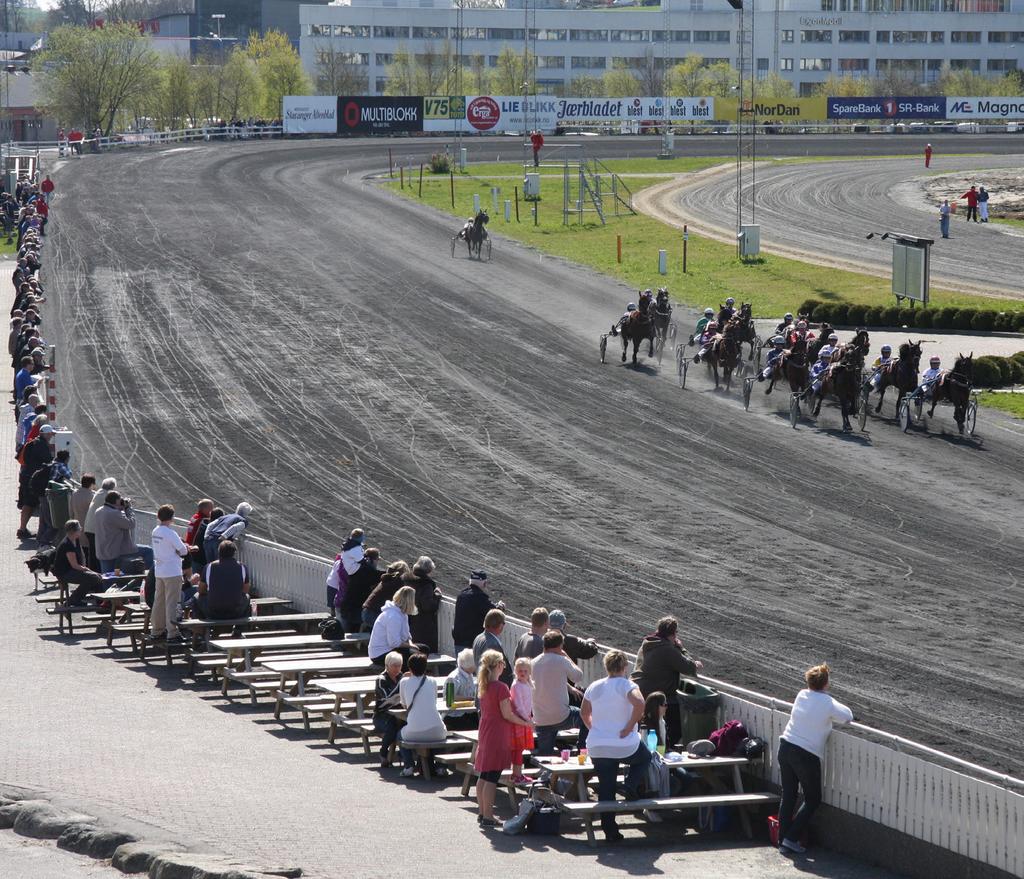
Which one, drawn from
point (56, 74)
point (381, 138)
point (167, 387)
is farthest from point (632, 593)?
point (56, 74)

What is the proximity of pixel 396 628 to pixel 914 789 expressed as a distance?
5.50 m

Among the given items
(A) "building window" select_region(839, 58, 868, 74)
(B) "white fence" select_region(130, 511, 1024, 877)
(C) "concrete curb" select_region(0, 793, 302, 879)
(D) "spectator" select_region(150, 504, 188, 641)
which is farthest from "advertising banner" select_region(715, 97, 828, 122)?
(C) "concrete curb" select_region(0, 793, 302, 879)

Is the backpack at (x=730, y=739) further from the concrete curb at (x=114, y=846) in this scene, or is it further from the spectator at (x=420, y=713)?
the concrete curb at (x=114, y=846)

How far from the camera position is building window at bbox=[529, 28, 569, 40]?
137500mm

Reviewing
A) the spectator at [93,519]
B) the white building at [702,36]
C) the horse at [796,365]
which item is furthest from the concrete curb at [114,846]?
the white building at [702,36]

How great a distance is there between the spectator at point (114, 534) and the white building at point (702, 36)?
120 meters

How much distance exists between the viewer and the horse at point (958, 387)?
27641 mm

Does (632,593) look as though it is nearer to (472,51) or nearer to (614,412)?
(614,412)

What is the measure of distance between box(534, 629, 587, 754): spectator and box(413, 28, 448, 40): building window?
12981cm

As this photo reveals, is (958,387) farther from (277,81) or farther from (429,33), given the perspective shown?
(429,33)

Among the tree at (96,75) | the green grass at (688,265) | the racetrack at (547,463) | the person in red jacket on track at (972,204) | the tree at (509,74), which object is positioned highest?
the tree at (509,74)

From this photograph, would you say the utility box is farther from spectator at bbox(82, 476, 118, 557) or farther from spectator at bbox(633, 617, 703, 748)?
spectator at bbox(633, 617, 703, 748)

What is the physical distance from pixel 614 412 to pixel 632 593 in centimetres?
1122

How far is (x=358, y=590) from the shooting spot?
53.4 ft
